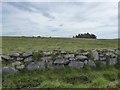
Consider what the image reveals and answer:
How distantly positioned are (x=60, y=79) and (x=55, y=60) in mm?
1459

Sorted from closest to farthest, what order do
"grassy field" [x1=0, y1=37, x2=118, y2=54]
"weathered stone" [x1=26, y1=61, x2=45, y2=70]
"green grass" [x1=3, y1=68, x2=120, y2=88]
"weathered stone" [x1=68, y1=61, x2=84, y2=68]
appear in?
"green grass" [x1=3, y1=68, x2=120, y2=88] → "weathered stone" [x1=26, y1=61, x2=45, y2=70] → "weathered stone" [x1=68, y1=61, x2=84, y2=68] → "grassy field" [x1=0, y1=37, x2=118, y2=54]

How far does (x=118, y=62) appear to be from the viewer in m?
11.8

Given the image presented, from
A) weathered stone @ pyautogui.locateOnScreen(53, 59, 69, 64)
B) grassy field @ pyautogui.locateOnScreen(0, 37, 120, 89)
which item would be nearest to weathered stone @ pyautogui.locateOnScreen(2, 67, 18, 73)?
grassy field @ pyautogui.locateOnScreen(0, 37, 120, 89)

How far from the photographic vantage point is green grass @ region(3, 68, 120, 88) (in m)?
8.77

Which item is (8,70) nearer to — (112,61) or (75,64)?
(75,64)

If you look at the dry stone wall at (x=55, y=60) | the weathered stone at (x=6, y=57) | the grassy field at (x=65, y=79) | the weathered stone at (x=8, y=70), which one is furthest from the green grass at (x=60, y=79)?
the weathered stone at (x=6, y=57)

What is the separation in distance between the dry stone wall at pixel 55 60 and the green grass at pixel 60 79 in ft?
1.11

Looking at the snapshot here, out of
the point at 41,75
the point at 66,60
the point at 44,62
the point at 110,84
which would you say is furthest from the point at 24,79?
the point at 110,84

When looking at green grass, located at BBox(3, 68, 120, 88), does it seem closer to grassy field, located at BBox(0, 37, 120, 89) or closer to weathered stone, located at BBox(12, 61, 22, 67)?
grassy field, located at BBox(0, 37, 120, 89)

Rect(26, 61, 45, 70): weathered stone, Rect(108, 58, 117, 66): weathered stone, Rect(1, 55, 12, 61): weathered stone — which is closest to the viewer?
Rect(26, 61, 45, 70): weathered stone

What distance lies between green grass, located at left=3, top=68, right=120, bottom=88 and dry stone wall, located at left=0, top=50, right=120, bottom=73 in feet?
1.11

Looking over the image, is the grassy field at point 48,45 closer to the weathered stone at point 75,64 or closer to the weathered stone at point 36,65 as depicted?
the weathered stone at point 36,65

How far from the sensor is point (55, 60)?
1082cm

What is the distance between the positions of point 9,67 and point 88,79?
332 cm
